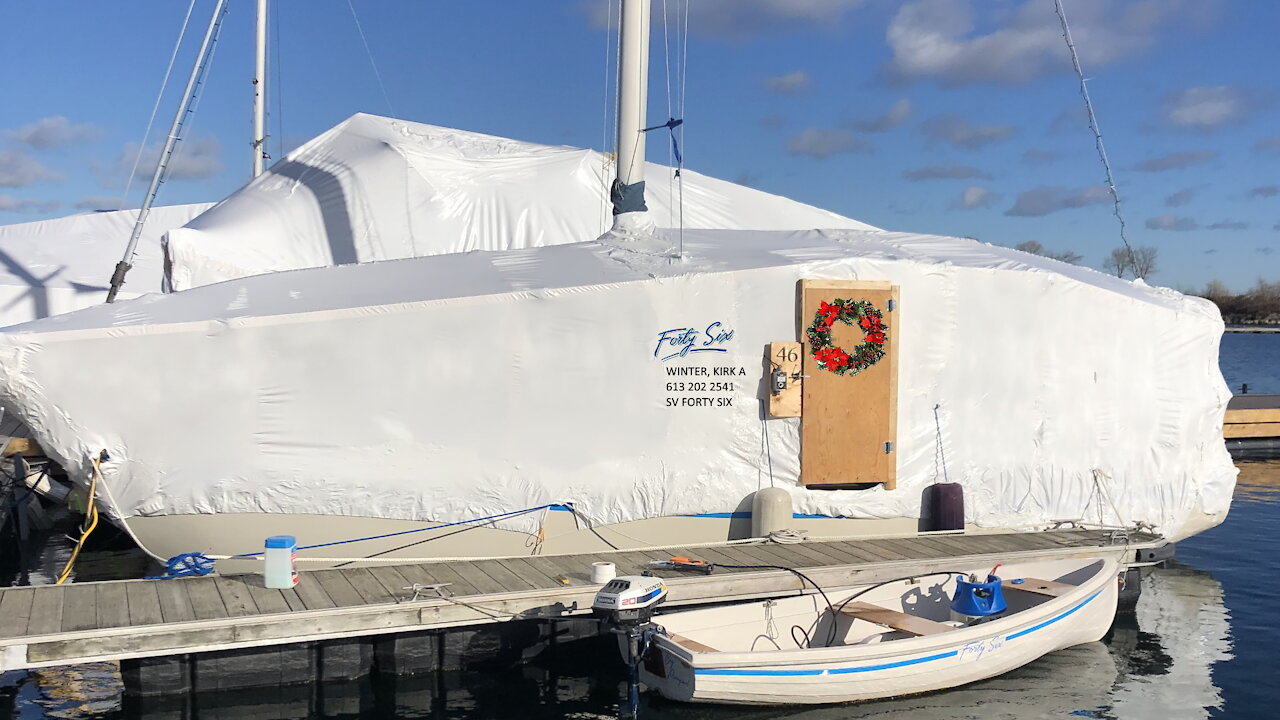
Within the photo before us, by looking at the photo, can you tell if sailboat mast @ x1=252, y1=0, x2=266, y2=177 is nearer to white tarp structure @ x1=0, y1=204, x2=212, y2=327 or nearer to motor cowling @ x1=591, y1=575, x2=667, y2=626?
white tarp structure @ x1=0, y1=204, x2=212, y2=327

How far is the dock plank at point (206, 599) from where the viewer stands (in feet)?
28.6

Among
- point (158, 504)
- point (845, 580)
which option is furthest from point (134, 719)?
point (845, 580)

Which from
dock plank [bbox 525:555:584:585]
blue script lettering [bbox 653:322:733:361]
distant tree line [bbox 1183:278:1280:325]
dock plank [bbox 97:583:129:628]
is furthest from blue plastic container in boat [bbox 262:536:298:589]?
distant tree line [bbox 1183:278:1280:325]

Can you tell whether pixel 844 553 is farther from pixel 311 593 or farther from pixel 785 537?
pixel 311 593

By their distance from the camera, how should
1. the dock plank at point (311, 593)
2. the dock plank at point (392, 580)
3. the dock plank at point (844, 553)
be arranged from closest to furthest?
1. the dock plank at point (311, 593)
2. the dock plank at point (392, 580)
3. the dock plank at point (844, 553)

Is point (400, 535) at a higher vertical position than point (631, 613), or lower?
higher

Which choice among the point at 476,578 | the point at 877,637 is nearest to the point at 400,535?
the point at 476,578

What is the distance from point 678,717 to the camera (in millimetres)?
9070

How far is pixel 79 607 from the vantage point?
349 inches

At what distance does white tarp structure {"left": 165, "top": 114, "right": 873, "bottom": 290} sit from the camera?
15812 millimetres

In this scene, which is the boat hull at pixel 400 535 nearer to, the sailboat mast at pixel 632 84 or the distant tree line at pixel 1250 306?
the sailboat mast at pixel 632 84

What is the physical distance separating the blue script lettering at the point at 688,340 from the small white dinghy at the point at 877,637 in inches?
108

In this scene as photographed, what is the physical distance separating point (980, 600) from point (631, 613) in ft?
11.7

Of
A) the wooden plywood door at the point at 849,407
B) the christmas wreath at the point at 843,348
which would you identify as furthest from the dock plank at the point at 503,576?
the christmas wreath at the point at 843,348
